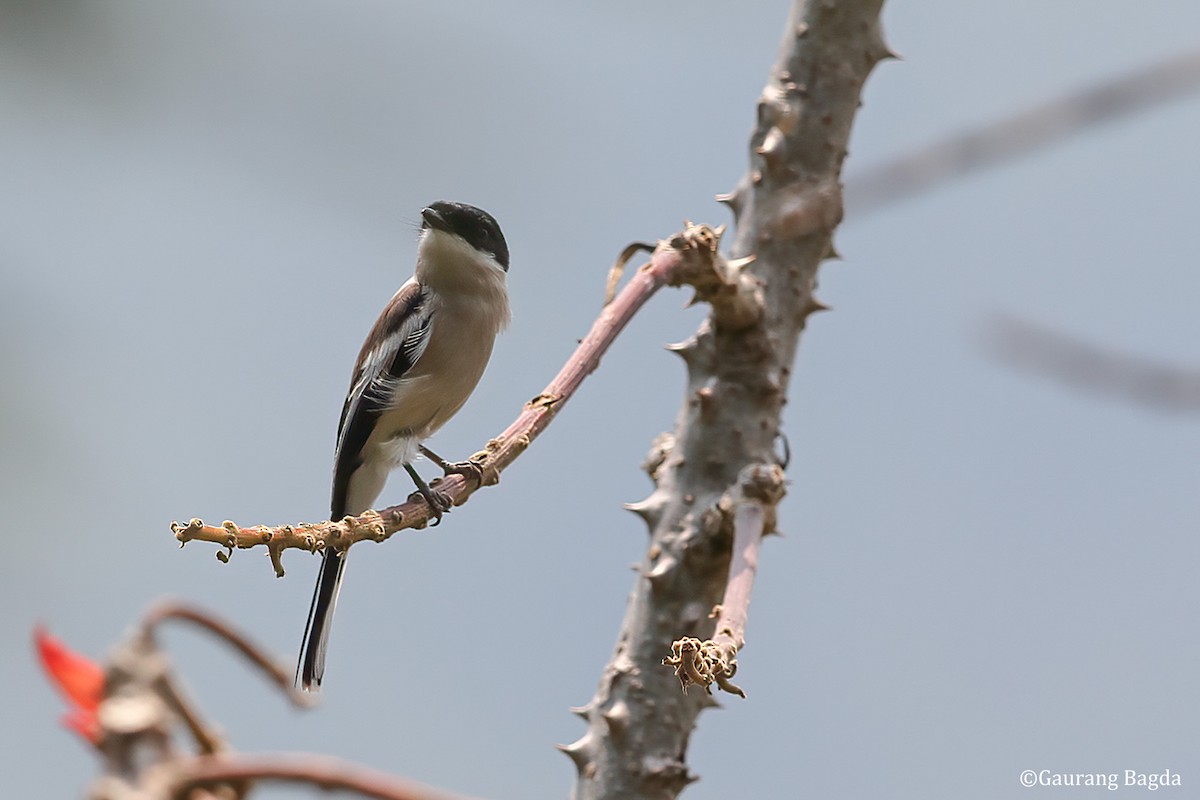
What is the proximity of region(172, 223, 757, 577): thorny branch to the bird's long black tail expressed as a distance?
129 cm

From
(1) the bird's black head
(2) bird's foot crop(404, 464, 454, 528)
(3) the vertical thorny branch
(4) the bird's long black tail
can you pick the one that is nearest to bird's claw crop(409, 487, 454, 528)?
(2) bird's foot crop(404, 464, 454, 528)

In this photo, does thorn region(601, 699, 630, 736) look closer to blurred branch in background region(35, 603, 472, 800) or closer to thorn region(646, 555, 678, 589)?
thorn region(646, 555, 678, 589)

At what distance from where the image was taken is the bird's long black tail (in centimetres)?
345

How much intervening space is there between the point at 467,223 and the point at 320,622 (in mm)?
1500

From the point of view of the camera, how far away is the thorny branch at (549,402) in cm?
162

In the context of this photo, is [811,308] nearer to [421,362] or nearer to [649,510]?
[649,510]

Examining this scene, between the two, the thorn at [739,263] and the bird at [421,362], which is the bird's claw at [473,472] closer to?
the thorn at [739,263]

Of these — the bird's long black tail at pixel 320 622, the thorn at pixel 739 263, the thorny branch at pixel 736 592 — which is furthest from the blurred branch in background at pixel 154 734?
the bird's long black tail at pixel 320 622

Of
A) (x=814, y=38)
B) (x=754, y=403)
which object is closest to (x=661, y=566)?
(x=754, y=403)

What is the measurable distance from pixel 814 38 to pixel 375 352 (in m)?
1.98

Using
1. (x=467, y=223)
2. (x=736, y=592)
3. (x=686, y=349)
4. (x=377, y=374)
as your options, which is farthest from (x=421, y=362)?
(x=736, y=592)

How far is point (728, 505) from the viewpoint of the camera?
2391 millimetres

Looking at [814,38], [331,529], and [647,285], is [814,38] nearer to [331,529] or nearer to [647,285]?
[647,285]

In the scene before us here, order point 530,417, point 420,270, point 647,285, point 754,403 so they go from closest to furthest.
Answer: point 530,417 → point 647,285 → point 754,403 → point 420,270
